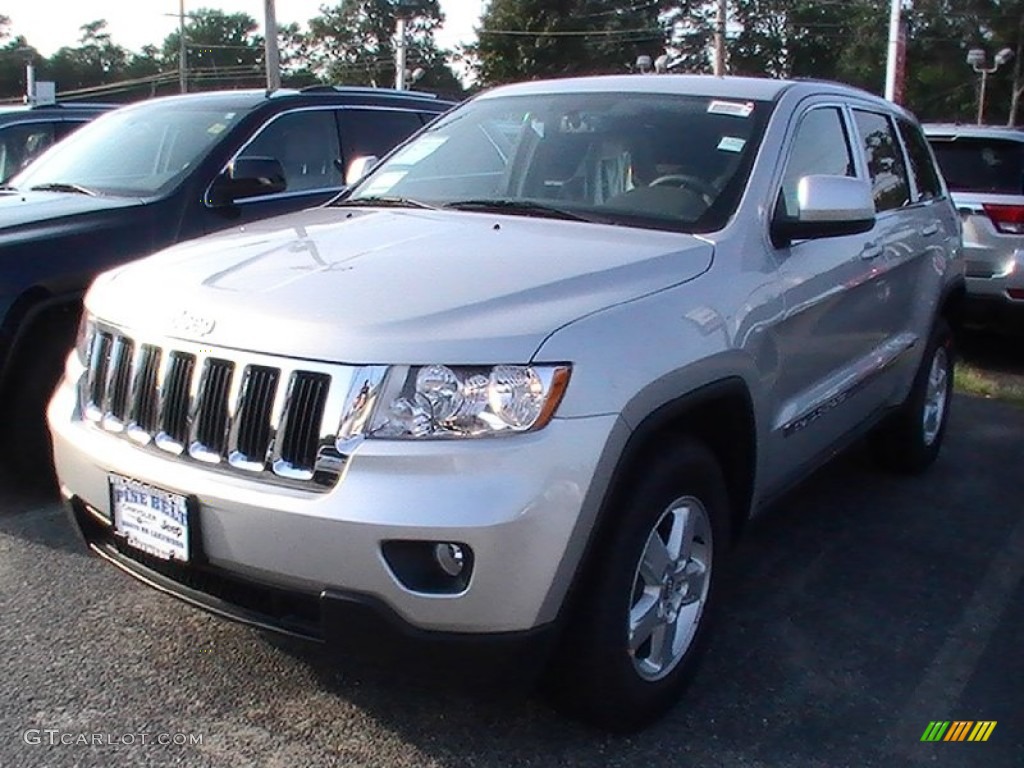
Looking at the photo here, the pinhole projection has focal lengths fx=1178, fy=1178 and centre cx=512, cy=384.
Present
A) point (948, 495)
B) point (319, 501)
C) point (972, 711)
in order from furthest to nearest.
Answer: point (948, 495) → point (972, 711) → point (319, 501)

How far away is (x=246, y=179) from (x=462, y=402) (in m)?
3.44

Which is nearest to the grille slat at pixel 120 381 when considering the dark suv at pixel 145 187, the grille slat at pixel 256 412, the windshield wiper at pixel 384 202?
the grille slat at pixel 256 412

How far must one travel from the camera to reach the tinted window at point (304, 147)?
6438 mm

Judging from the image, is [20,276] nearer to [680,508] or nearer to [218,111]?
[218,111]

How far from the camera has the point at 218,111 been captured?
6.46m

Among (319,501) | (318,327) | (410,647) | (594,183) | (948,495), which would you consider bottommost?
(948,495)

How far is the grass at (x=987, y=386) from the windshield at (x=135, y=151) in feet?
16.4

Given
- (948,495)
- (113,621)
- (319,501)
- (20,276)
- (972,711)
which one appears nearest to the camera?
(319,501)

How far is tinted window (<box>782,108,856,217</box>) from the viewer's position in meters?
4.06

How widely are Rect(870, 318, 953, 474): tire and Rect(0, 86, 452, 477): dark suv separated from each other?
10.6 ft

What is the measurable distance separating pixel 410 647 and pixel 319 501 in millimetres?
403

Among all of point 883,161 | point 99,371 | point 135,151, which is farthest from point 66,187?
point 883,161

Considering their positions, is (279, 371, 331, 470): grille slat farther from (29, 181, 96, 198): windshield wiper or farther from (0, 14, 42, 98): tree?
(0, 14, 42, 98): tree

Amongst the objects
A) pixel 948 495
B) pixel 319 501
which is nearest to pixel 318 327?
pixel 319 501
